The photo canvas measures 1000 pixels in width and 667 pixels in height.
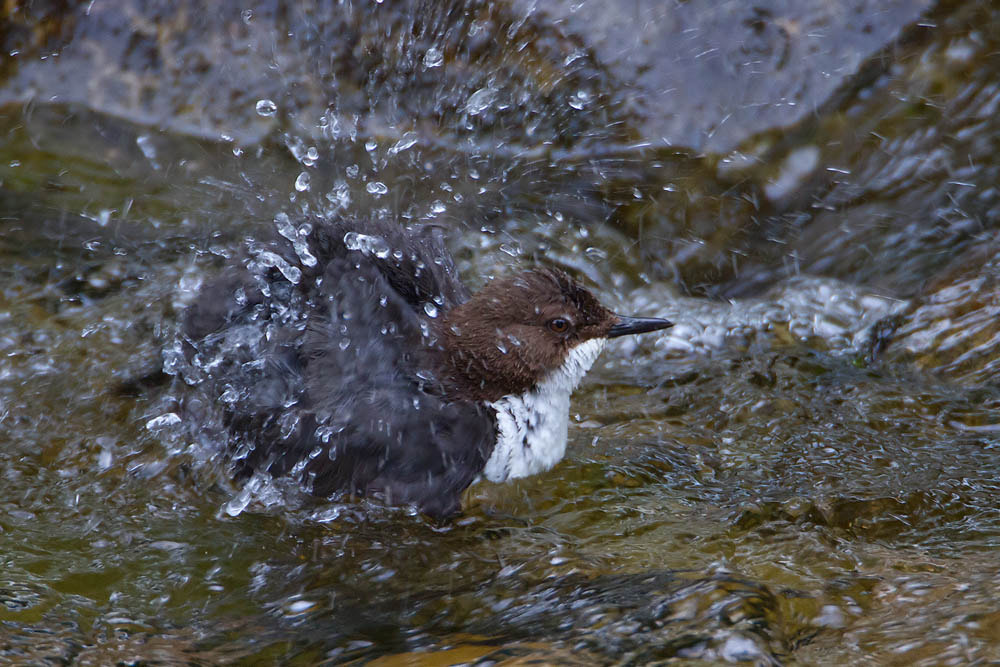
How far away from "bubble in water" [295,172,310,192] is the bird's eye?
2275mm

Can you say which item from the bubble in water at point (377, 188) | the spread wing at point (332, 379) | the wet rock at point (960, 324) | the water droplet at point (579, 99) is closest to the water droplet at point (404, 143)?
the bubble in water at point (377, 188)

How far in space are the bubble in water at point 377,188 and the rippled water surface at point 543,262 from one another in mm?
48

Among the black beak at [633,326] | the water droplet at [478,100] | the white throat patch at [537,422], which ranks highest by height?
the water droplet at [478,100]

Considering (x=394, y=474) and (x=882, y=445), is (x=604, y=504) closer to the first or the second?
(x=394, y=474)

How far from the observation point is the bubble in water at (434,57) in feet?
20.8

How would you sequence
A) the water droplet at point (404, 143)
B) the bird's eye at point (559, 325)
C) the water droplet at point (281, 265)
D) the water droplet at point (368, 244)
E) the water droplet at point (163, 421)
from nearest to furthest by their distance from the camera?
1. the water droplet at point (281, 265)
2. the water droplet at point (368, 244)
3. the bird's eye at point (559, 325)
4. the water droplet at point (163, 421)
5. the water droplet at point (404, 143)

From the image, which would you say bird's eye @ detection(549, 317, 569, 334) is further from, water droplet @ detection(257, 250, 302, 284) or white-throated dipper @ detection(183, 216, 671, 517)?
water droplet @ detection(257, 250, 302, 284)

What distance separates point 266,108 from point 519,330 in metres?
2.76

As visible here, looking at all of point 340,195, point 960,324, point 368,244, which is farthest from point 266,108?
point 960,324

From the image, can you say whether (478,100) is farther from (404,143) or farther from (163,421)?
(163,421)

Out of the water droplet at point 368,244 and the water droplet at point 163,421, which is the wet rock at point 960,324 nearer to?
the water droplet at point 368,244

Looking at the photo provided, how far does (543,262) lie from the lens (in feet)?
21.1

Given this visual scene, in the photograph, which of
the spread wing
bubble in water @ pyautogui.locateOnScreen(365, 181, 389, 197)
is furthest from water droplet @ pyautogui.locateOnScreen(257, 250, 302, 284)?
bubble in water @ pyautogui.locateOnScreen(365, 181, 389, 197)

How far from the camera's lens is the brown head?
465 cm
